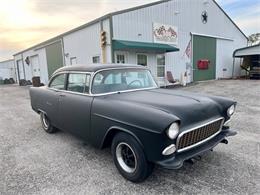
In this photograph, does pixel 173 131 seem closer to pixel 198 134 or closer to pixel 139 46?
pixel 198 134

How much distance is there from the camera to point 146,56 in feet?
41.2

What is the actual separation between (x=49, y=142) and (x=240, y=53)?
60.1 ft

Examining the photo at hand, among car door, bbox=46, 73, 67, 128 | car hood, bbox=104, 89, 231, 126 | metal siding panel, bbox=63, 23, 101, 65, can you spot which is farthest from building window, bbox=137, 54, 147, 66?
car hood, bbox=104, 89, 231, 126

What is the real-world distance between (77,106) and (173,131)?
6.25 ft

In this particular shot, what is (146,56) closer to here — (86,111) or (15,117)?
(15,117)

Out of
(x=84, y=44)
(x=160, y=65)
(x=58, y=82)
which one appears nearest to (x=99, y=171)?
(x=58, y=82)

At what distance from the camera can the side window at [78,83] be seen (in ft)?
11.6

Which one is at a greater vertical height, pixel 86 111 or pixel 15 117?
pixel 86 111

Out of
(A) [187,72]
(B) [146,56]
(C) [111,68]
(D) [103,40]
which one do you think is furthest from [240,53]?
(C) [111,68]

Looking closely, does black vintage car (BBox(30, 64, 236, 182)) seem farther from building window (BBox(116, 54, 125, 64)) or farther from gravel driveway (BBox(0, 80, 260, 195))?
building window (BBox(116, 54, 125, 64))

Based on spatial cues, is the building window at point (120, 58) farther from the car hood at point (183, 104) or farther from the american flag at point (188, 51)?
the car hood at point (183, 104)

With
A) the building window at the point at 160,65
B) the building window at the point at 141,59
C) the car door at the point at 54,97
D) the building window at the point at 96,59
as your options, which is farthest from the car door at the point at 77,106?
the building window at the point at 160,65

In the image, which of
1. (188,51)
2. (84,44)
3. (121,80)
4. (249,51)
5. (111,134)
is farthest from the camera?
(249,51)

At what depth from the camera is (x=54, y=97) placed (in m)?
4.29
